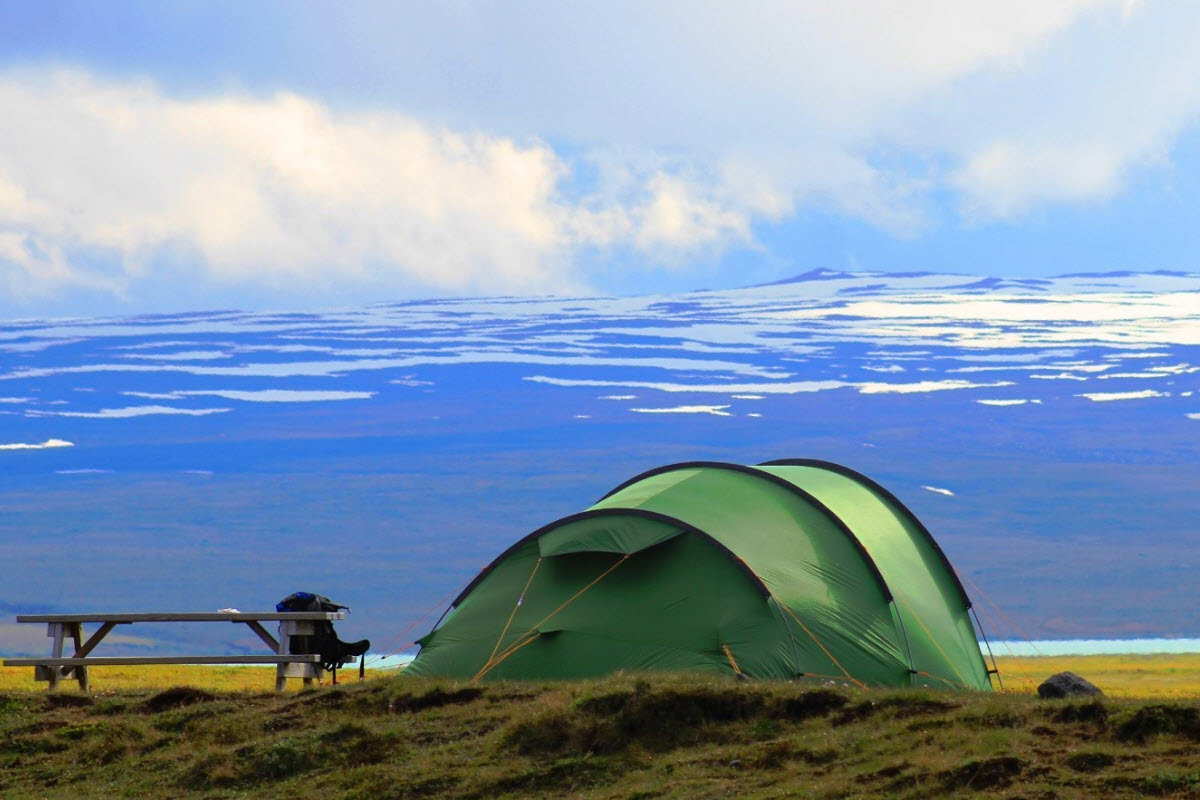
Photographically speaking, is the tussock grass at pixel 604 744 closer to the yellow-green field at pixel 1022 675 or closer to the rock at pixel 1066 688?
the rock at pixel 1066 688

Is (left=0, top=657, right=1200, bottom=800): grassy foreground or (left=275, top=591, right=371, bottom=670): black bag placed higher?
(left=275, top=591, right=371, bottom=670): black bag

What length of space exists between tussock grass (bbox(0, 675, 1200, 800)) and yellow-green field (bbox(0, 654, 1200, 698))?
9.99ft

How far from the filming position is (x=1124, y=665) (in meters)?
44.1

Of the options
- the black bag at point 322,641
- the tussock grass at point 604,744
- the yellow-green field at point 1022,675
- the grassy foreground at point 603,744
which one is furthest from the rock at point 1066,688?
the black bag at point 322,641

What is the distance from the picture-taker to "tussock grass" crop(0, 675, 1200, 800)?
13000 millimetres

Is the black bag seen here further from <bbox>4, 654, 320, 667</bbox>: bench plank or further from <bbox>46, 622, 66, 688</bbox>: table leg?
<bbox>46, 622, 66, 688</bbox>: table leg

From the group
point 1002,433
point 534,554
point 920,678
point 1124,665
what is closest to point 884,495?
point 920,678

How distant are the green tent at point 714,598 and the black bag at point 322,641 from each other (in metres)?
1.81

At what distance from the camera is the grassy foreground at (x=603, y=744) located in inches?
512

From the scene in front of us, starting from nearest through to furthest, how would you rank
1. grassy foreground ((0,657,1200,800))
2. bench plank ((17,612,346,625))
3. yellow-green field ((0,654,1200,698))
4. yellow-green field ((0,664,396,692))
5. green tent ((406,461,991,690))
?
grassy foreground ((0,657,1200,800))
green tent ((406,461,991,690))
bench plank ((17,612,346,625))
yellow-green field ((0,654,1200,698))
yellow-green field ((0,664,396,692))

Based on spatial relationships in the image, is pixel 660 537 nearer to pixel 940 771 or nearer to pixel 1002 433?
pixel 940 771

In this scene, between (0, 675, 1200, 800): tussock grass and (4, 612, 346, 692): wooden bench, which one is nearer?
(0, 675, 1200, 800): tussock grass

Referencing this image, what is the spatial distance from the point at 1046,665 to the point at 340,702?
33.5 metres

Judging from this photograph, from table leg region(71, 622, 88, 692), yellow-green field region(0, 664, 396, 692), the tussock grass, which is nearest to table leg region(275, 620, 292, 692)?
the tussock grass
